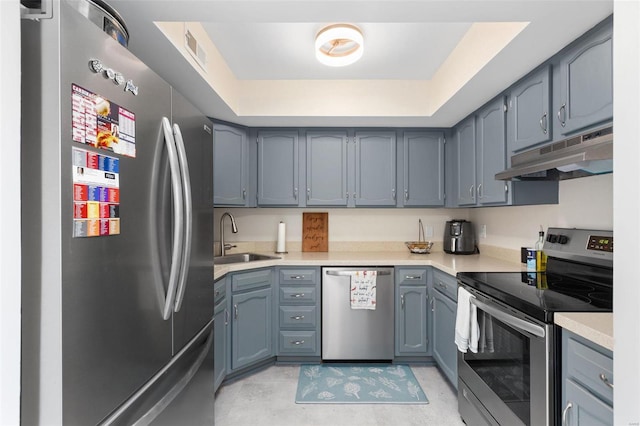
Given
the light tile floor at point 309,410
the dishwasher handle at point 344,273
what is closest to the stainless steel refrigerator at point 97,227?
the light tile floor at point 309,410

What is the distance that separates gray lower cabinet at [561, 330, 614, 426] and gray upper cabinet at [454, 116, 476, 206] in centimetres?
154

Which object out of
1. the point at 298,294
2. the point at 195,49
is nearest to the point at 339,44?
the point at 195,49

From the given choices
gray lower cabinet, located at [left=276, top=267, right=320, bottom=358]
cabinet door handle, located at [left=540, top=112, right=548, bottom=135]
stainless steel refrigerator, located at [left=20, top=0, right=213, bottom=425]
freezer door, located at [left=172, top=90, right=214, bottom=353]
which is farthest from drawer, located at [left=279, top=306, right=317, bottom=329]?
cabinet door handle, located at [left=540, top=112, right=548, bottom=135]

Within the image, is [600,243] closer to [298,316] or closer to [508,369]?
[508,369]

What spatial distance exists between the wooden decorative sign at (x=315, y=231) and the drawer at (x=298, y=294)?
0.63 m

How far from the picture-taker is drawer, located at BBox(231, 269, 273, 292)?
2.45 m

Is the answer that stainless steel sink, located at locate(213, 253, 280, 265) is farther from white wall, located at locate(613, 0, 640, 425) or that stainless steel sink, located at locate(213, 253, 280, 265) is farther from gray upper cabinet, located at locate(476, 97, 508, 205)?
white wall, located at locate(613, 0, 640, 425)

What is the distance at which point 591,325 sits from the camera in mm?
1076

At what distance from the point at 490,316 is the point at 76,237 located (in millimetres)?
1831

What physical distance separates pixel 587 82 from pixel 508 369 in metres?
1.41

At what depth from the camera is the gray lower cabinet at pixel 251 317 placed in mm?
2447

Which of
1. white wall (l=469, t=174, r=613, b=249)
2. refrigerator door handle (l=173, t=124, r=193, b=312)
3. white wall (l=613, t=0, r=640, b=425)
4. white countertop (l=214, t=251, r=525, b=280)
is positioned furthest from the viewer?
white countertop (l=214, t=251, r=525, b=280)

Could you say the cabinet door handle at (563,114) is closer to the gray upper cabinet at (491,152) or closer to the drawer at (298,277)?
the gray upper cabinet at (491,152)

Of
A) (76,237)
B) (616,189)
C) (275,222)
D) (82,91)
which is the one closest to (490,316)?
(616,189)
